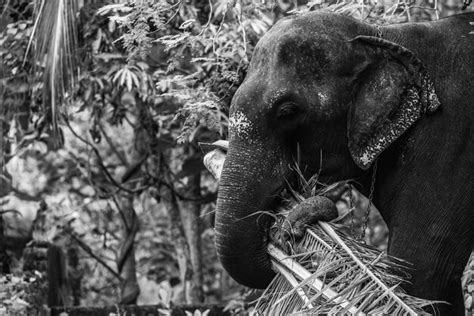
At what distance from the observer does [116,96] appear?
8078mm

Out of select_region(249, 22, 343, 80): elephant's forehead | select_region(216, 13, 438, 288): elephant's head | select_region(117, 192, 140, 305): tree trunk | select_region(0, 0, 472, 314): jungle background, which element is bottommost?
select_region(117, 192, 140, 305): tree trunk

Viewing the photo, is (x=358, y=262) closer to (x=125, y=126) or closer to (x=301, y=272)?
(x=301, y=272)

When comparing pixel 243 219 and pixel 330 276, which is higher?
pixel 243 219

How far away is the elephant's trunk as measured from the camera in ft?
15.3

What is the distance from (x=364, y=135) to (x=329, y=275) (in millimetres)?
700

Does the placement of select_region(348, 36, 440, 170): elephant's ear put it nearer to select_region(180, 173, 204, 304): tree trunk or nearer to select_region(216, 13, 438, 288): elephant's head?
select_region(216, 13, 438, 288): elephant's head

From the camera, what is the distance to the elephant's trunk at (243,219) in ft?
15.3

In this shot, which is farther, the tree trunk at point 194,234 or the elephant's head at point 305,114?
the tree trunk at point 194,234

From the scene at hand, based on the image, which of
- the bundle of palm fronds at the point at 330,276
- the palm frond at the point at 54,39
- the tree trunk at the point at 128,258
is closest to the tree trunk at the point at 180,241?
the tree trunk at the point at 128,258

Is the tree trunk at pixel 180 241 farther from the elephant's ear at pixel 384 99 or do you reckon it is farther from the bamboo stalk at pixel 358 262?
the bamboo stalk at pixel 358 262

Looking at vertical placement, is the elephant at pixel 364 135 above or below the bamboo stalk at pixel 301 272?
above

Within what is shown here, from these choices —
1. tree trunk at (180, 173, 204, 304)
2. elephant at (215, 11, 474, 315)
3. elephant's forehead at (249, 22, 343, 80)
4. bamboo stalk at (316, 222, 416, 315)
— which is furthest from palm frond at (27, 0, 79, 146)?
bamboo stalk at (316, 222, 416, 315)

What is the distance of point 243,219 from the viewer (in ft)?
15.3

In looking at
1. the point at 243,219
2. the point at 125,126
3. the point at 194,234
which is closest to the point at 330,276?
the point at 243,219
